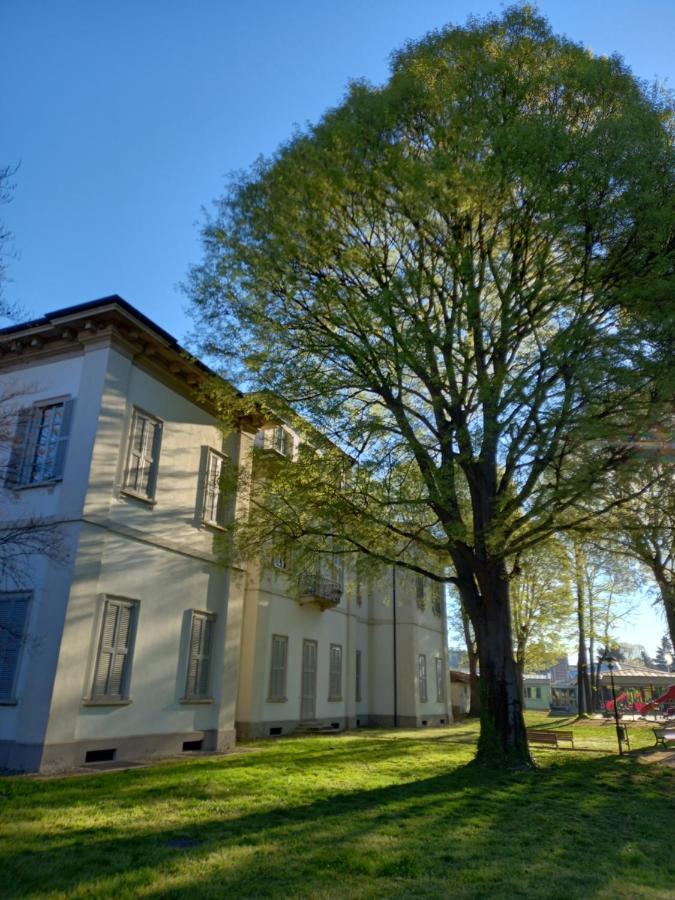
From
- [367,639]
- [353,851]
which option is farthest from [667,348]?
[367,639]

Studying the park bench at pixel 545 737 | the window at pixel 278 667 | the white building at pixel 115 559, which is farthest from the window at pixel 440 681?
the white building at pixel 115 559

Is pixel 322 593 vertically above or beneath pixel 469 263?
beneath

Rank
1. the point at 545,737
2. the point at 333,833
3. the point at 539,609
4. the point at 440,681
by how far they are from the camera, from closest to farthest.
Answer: the point at 333,833, the point at 545,737, the point at 440,681, the point at 539,609

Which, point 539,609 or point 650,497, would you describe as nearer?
point 650,497

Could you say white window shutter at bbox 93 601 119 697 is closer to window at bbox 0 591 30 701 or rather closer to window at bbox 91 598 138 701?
window at bbox 91 598 138 701

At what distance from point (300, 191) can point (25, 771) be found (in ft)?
38.5

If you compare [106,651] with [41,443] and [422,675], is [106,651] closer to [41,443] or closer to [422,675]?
[41,443]

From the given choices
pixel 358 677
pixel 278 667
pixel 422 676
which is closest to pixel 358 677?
pixel 358 677

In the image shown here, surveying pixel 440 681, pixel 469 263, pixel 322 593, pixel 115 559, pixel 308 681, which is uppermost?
A: pixel 469 263

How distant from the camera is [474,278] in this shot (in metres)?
12.3

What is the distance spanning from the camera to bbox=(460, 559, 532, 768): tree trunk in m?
12.5

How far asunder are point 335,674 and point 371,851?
58.8 feet

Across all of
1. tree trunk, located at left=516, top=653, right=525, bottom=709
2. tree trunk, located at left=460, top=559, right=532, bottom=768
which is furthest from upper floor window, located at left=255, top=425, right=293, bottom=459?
tree trunk, located at left=516, top=653, right=525, bottom=709

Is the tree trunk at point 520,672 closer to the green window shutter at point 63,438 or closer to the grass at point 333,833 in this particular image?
the grass at point 333,833
